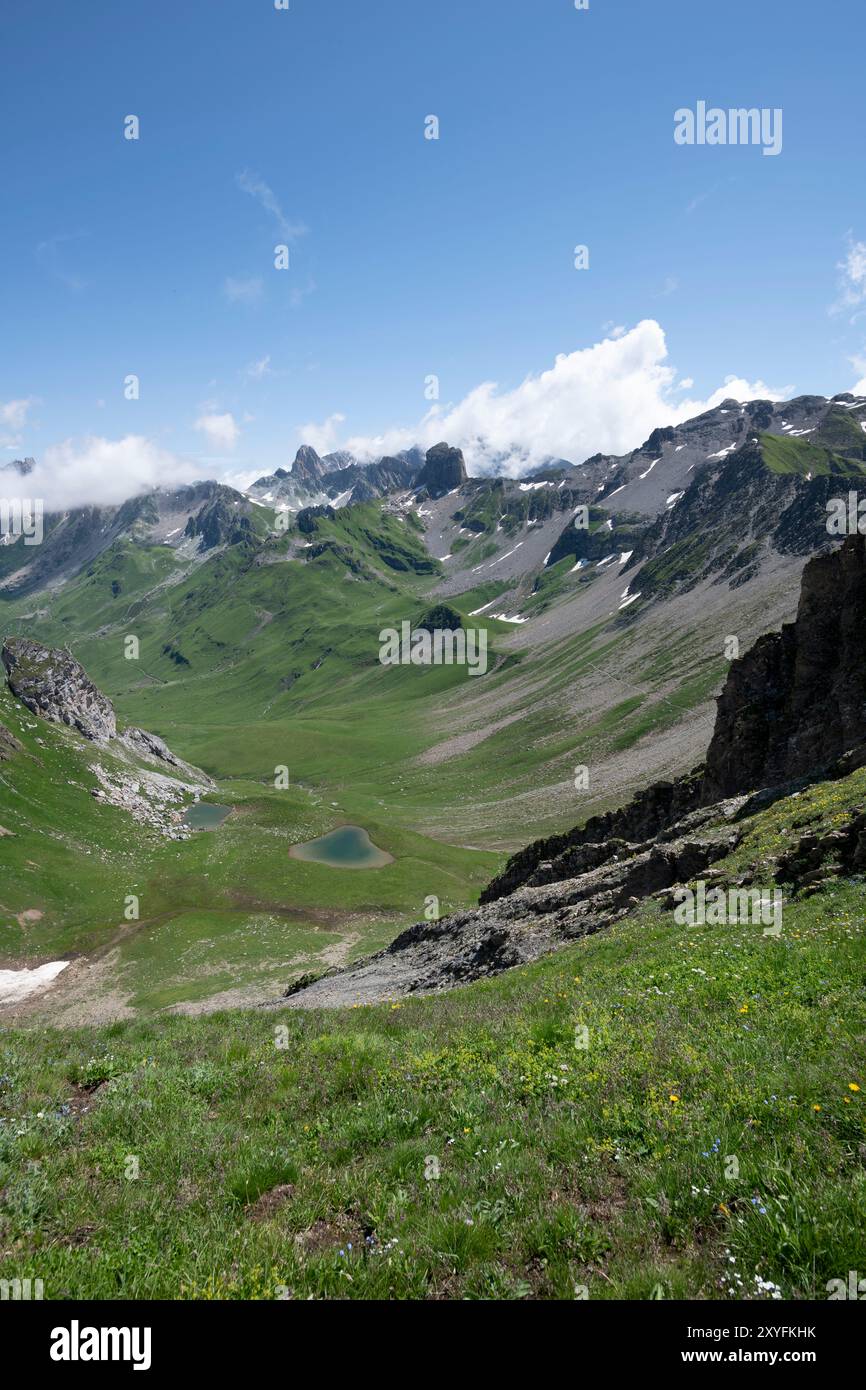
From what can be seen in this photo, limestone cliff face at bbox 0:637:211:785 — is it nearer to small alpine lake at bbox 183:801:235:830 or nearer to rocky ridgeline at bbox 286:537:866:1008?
small alpine lake at bbox 183:801:235:830

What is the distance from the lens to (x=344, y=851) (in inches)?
4139

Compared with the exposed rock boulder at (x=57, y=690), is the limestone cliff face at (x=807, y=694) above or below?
below

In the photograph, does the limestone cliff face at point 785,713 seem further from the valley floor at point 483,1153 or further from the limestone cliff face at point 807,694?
the valley floor at point 483,1153

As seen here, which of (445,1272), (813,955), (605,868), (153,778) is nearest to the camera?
(445,1272)

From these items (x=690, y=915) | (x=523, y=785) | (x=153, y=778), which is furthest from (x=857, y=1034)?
(x=523, y=785)

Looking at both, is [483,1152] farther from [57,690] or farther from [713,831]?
[57,690]

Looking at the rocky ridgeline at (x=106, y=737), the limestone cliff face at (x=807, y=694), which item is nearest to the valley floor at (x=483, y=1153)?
the limestone cliff face at (x=807, y=694)

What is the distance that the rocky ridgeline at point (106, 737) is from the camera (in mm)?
113625

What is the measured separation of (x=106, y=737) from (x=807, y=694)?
140267mm

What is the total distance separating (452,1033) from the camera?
14.7 m

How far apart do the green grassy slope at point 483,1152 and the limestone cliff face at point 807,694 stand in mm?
29872

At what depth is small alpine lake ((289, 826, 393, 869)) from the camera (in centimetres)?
9962
